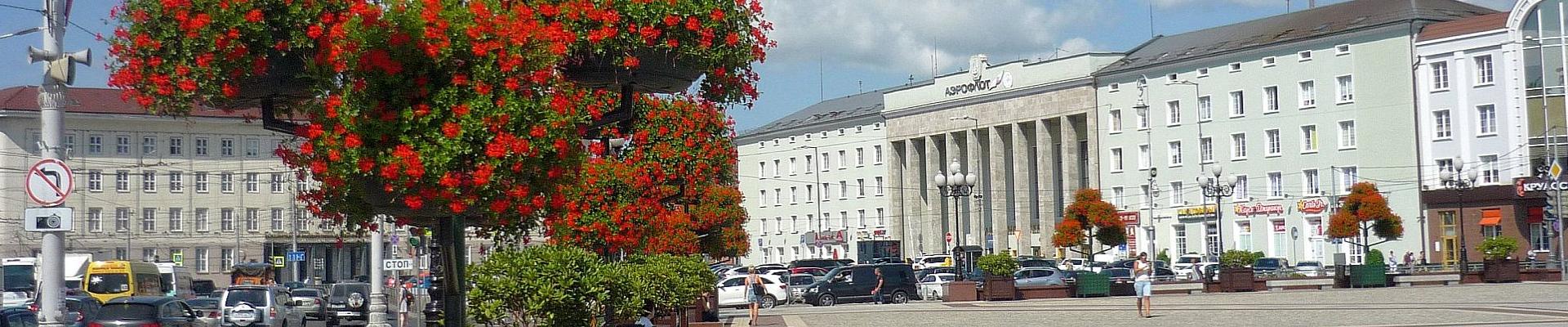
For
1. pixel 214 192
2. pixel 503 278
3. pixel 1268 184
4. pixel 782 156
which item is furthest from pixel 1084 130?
pixel 503 278

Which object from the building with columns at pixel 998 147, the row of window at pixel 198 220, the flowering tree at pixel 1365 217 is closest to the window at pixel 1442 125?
the flowering tree at pixel 1365 217

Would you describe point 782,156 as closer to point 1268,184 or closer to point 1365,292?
point 1268,184

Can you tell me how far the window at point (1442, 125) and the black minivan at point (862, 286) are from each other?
2896cm

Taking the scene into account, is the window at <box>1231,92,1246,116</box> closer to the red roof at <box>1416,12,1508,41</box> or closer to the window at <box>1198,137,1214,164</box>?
the window at <box>1198,137,1214,164</box>

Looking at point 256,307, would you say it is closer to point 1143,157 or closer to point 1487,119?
point 1487,119

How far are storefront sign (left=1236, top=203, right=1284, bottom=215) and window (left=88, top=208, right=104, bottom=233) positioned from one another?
192 ft

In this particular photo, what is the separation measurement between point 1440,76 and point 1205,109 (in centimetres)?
1314

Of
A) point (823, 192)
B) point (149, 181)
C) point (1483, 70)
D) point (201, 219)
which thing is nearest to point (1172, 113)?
point (1483, 70)

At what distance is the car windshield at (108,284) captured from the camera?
5025 cm

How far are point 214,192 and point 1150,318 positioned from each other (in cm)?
6985

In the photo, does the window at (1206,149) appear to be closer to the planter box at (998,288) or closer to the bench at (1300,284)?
the bench at (1300,284)

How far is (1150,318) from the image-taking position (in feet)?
96.4

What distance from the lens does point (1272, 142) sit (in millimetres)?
72062

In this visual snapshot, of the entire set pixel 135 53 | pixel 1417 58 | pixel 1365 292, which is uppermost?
pixel 1417 58
